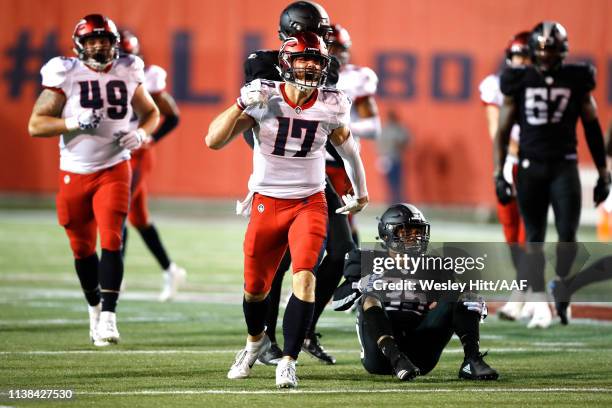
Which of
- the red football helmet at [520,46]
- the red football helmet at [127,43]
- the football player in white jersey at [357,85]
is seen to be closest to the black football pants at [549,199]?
the red football helmet at [520,46]

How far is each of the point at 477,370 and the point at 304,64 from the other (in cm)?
157

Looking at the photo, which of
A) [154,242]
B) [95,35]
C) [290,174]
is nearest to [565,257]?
[290,174]

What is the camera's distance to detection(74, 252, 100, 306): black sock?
23.5 feet

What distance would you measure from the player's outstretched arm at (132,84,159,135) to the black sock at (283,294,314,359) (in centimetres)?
206

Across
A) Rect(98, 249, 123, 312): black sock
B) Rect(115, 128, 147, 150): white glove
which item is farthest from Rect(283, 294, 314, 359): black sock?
Rect(115, 128, 147, 150): white glove

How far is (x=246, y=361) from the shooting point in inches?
230

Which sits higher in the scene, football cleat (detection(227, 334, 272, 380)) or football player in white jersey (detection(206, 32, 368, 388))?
football player in white jersey (detection(206, 32, 368, 388))

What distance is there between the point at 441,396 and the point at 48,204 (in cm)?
1359

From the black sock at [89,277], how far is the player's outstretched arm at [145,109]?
2.60ft

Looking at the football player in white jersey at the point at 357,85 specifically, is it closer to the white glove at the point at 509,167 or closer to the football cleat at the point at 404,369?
the white glove at the point at 509,167

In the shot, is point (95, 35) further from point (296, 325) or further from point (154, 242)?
point (154, 242)

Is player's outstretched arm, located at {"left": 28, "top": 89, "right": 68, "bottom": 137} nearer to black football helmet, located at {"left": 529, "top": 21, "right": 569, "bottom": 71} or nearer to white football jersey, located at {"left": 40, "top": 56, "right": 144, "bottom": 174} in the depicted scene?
white football jersey, located at {"left": 40, "top": 56, "right": 144, "bottom": 174}

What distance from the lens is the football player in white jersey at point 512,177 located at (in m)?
8.25

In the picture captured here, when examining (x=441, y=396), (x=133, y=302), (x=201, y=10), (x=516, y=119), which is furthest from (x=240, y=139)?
(x=441, y=396)
